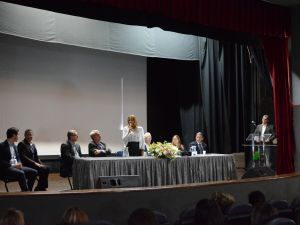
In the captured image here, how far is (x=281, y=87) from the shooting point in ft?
25.5

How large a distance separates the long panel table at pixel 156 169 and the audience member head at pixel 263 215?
11.4ft

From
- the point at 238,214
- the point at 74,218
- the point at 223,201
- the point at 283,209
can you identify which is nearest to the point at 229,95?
the point at 283,209

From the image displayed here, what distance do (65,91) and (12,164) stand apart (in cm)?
Result: 291

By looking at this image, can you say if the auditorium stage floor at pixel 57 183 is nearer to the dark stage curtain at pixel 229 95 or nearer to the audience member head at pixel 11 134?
the dark stage curtain at pixel 229 95

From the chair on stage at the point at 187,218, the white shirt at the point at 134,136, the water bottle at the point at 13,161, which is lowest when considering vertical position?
the chair on stage at the point at 187,218

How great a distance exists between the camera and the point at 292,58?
7883 mm

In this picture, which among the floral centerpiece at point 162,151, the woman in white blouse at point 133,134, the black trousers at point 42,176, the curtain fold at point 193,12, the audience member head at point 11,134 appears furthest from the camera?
the woman in white blouse at point 133,134

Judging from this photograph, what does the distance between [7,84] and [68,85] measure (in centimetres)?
123

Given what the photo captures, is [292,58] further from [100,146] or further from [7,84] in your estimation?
[7,84]

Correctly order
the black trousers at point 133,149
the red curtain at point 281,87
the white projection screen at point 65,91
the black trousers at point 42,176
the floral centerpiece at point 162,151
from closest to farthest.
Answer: the floral centerpiece at point 162,151 < the black trousers at point 42,176 < the black trousers at point 133,149 < the red curtain at point 281,87 < the white projection screen at point 65,91

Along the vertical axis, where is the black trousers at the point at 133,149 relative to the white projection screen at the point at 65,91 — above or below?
below

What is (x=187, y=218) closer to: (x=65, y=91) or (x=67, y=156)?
(x=67, y=156)

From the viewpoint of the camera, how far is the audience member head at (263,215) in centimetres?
282

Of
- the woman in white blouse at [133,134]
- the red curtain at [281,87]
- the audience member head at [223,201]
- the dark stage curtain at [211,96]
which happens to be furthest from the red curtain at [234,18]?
the audience member head at [223,201]
